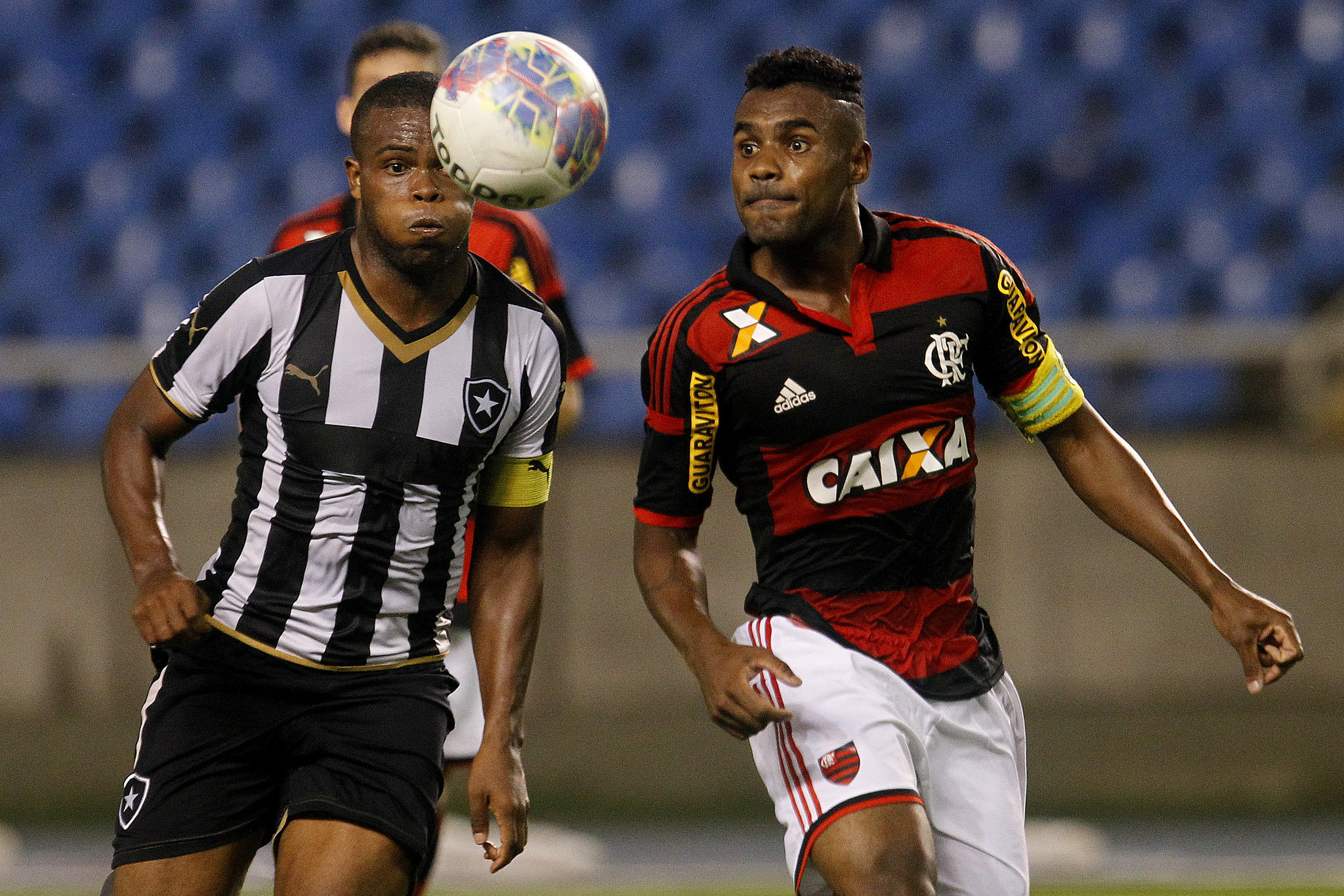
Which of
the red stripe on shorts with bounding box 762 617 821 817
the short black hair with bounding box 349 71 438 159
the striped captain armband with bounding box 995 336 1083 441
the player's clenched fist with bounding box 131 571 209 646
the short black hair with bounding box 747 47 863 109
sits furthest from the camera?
the striped captain armband with bounding box 995 336 1083 441

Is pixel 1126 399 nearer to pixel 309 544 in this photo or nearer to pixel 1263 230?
pixel 1263 230

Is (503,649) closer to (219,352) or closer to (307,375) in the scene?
(307,375)

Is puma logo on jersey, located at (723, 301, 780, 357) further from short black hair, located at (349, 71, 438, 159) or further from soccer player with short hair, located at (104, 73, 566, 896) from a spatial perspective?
short black hair, located at (349, 71, 438, 159)

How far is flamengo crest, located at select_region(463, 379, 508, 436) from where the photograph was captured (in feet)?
10.5

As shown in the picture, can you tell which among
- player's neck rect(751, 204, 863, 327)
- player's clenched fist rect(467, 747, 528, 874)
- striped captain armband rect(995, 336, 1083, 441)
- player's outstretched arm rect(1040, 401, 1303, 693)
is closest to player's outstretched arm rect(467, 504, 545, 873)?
player's clenched fist rect(467, 747, 528, 874)

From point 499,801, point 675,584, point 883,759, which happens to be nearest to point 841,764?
point 883,759

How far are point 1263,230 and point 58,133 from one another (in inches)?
246

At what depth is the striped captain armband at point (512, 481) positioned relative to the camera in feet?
10.9

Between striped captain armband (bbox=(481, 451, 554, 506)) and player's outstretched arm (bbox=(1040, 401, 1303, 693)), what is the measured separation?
1.12 meters

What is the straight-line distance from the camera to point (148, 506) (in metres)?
3.05

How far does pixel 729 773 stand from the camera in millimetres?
7320

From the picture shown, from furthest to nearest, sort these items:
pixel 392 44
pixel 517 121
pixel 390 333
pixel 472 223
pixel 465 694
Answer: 1. pixel 465 694
2. pixel 392 44
3. pixel 472 223
4. pixel 390 333
5. pixel 517 121

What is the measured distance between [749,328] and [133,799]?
149 centimetres

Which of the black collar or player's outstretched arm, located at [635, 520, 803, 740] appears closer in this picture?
player's outstretched arm, located at [635, 520, 803, 740]
